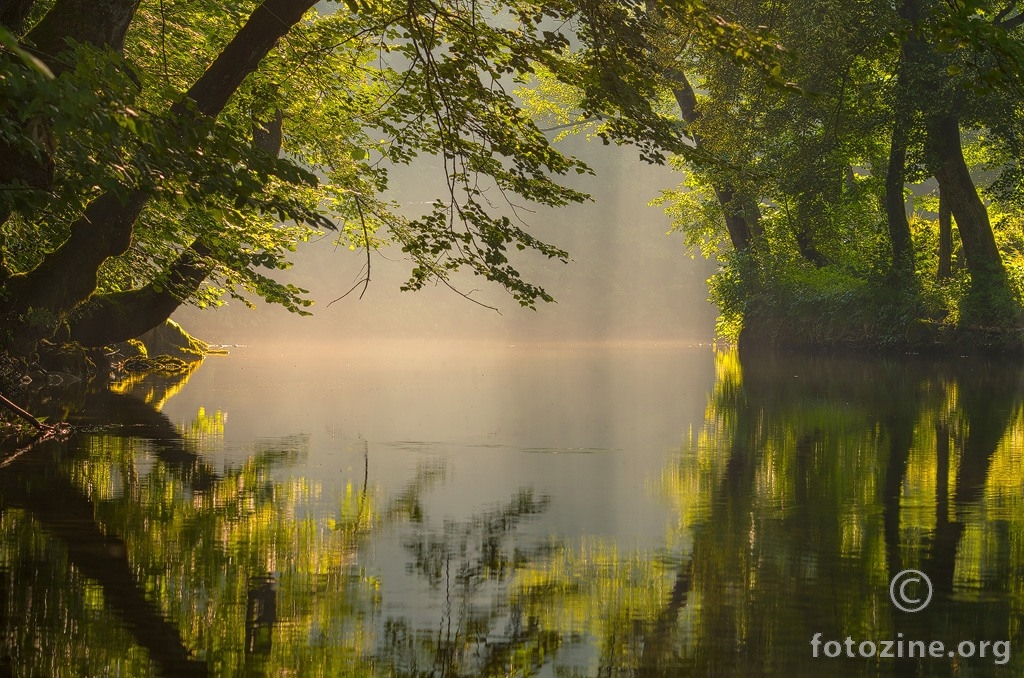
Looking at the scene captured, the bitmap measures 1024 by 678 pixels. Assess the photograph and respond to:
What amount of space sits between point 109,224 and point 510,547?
8.79m

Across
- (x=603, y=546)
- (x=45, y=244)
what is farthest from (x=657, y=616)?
(x=45, y=244)

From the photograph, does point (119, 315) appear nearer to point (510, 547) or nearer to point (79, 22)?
point (79, 22)

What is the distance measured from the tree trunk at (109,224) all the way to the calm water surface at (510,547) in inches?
69.5

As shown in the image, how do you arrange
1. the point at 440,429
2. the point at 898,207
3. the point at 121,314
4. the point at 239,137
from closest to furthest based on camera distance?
the point at 239,137 → the point at 440,429 → the point at 121,314 → the point at 898,207

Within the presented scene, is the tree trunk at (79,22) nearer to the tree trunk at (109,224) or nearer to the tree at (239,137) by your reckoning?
the tree at (239,137)

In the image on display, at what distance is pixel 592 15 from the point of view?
1081 centimetres

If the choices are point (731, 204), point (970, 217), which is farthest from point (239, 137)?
point (731, 204)

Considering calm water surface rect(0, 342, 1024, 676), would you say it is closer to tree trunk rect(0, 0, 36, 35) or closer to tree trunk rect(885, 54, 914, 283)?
tree trunk rect(0, 0, 36, 35)

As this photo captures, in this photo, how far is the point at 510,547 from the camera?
7.02m

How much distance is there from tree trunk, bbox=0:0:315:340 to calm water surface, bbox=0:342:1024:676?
5.79 ft

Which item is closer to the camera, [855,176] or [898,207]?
[898,207]

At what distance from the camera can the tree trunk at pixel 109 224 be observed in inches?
452

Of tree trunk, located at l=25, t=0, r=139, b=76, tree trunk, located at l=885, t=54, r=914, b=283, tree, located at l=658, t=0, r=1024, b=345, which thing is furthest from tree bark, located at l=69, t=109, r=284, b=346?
tree trunk, located at l=885, t=54, r=914, b=283

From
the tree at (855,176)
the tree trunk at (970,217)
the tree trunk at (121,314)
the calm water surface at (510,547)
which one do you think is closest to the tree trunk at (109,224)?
the calm water surface at (510,547)
